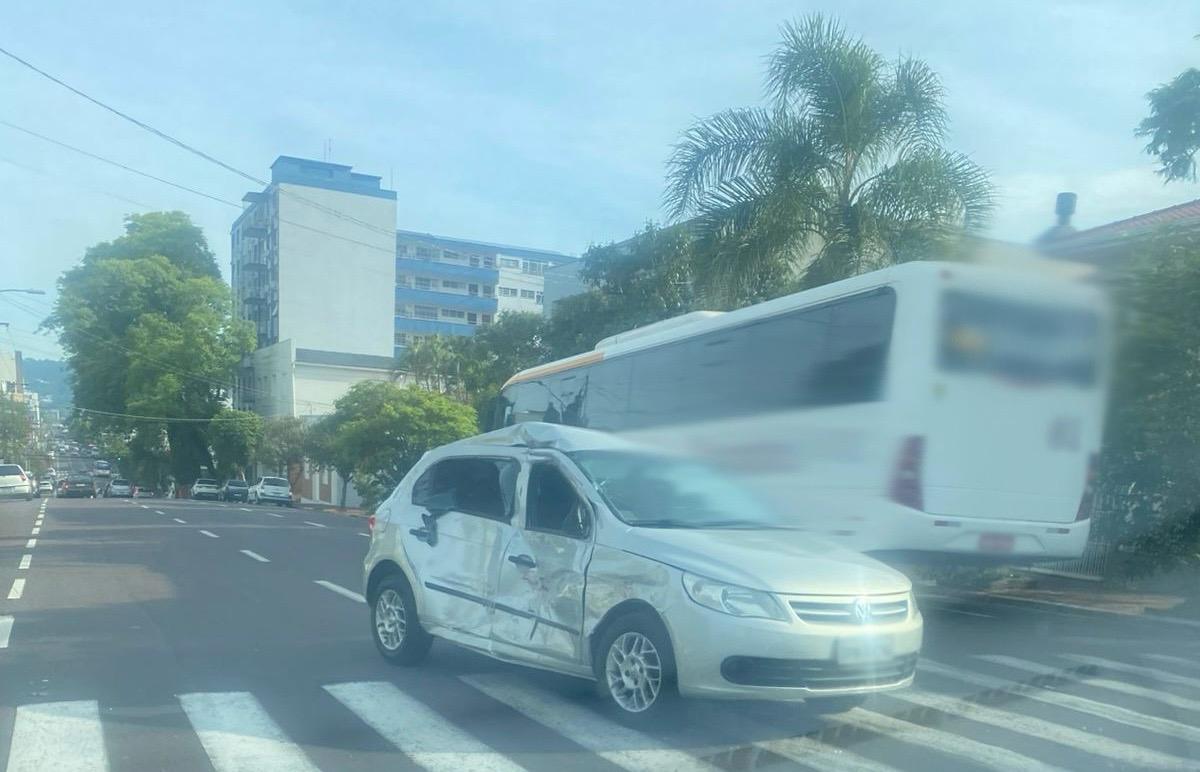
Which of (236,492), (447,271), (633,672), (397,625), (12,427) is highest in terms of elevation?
(447,271)

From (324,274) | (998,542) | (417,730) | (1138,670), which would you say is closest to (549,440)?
(417,730)

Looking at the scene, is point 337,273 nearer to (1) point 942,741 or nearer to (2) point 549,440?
(2) point 549,440

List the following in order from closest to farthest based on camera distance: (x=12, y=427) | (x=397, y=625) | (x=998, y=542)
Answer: (x=397, y=625), (x=998, y=542), (x=12, y=427)

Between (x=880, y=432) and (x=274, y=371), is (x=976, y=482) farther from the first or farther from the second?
(x=274, y=371)

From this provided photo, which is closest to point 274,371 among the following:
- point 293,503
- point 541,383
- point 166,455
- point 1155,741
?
point 166,455

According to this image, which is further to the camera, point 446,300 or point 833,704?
point 446,300

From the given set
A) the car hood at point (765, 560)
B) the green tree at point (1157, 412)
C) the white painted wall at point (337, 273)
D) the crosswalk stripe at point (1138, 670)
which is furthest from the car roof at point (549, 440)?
the white painted wall at point (337, 273)

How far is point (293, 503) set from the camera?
177 ft

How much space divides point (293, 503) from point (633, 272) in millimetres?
30810

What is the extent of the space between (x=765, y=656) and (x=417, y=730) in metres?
2.17

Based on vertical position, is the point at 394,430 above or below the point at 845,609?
above

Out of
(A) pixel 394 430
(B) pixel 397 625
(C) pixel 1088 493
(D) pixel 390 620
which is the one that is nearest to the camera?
(B) pixel 397 625

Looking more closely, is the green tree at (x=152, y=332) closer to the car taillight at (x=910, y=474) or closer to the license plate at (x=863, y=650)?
the car taillight at (x=910, y=474)

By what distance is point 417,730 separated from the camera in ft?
22.2
